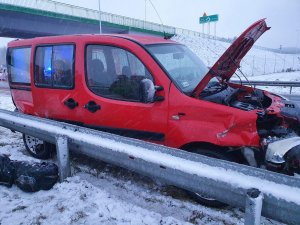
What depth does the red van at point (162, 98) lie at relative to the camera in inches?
134

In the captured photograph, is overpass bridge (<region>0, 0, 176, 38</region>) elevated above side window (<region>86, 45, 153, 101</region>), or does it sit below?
above

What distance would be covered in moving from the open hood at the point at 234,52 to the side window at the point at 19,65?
323cm

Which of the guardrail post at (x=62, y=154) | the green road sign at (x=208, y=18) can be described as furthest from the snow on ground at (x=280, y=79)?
the green road sign at (x=208, y=18)

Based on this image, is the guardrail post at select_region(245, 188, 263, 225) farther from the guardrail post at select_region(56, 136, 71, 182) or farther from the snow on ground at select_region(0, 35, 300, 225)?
the guardrail post at select_region(56, 136, 71, 182)

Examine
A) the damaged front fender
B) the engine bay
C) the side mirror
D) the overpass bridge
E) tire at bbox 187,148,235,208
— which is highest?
the overpass bridge

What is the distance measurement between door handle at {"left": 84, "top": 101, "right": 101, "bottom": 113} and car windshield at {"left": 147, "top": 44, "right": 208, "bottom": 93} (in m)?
1.10

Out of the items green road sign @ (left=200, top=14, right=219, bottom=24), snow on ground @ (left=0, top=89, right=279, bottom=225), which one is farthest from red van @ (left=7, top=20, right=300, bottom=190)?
green road sign @ (left=200, top=14, right=219, bottom=24)

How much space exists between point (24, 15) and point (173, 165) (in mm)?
31421

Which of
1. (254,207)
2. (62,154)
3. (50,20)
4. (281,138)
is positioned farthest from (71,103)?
(50,20)

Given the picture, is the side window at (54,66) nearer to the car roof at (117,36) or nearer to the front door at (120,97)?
the car roof at (117,36)

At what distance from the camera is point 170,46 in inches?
181

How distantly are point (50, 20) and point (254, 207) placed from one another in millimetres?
34446

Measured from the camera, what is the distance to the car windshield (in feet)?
13.0

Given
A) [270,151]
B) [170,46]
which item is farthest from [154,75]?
[270,151]
